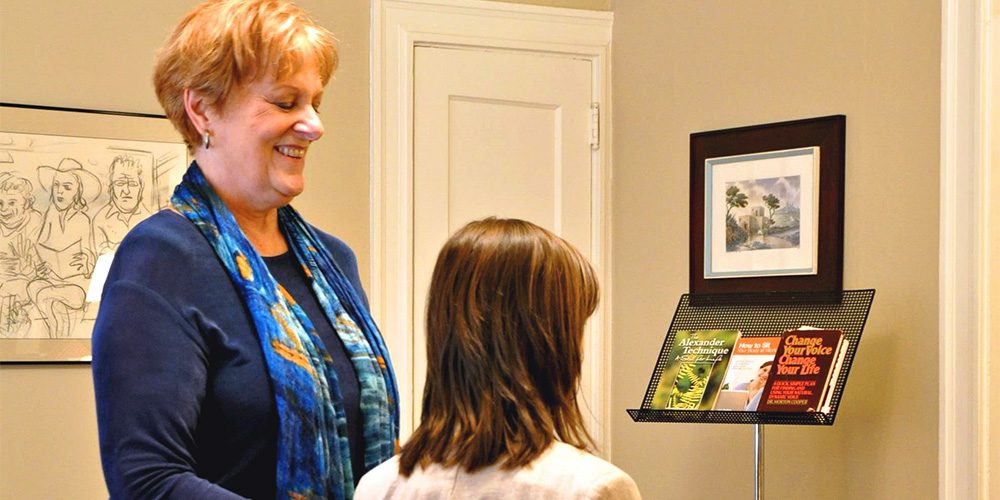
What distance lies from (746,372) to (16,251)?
79.1 inches

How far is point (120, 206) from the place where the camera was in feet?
11.4

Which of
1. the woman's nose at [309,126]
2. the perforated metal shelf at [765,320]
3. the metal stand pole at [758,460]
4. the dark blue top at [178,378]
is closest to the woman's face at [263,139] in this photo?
the woman's nose at [309,126]

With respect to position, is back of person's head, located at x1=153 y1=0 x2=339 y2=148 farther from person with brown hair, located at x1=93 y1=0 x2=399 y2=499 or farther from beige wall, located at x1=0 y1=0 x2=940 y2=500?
beige wall, located at x1=0 y1=0 x2=940 y2=500

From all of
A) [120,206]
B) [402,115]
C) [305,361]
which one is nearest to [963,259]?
[402,115]

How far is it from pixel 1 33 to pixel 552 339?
2.57 m

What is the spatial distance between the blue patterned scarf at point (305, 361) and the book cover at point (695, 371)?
60.3 inches

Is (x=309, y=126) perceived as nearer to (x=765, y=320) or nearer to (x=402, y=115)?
(x=765, y=320)

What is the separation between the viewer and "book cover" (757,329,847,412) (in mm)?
2959

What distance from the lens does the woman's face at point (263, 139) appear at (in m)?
A: 1.70

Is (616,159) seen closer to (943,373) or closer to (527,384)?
(943,373)

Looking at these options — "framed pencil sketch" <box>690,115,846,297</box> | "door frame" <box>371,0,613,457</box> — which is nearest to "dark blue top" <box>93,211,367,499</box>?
"framed pencil sketch" <box>690,115,846,297</box>

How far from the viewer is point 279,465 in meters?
1.57

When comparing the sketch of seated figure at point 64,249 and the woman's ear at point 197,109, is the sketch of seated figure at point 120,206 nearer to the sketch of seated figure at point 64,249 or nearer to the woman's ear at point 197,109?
the sketch of seated figure at point 64,249

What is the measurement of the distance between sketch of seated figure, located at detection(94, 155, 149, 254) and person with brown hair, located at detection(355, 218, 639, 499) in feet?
7.38
